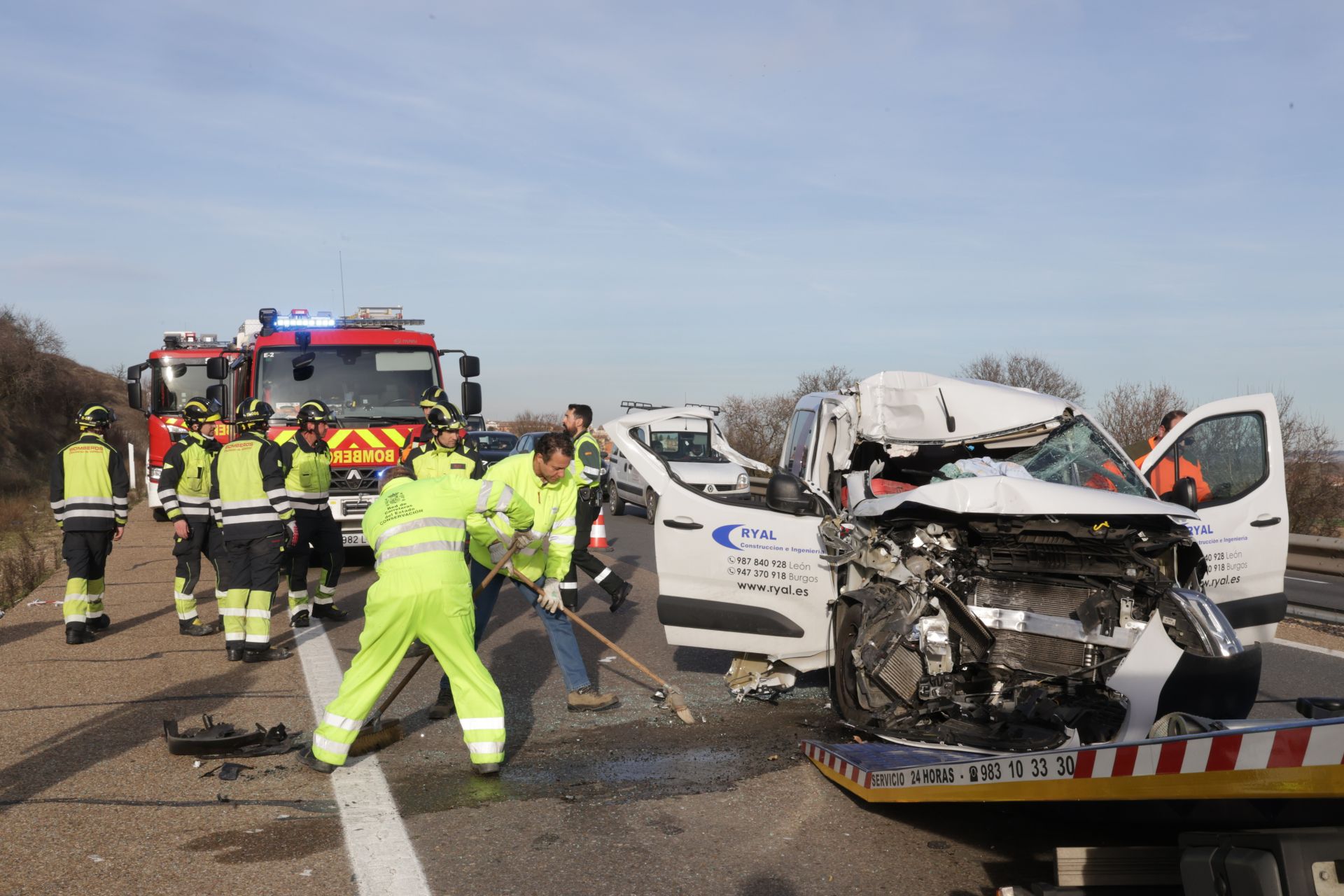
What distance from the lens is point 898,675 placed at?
5324 mm

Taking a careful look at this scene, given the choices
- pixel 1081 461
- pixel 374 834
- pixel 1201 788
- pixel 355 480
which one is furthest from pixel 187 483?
pixel 1201 788

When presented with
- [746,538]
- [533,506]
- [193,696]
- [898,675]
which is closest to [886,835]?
[898,675]

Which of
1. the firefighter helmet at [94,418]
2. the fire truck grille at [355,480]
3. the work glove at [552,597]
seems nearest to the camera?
the work glove at [552,597]

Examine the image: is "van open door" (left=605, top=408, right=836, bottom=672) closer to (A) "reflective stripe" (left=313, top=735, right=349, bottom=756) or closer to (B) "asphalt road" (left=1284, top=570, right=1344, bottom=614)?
(A) "reflective stripe" (left=313, top=735, right=349, bottom=756)

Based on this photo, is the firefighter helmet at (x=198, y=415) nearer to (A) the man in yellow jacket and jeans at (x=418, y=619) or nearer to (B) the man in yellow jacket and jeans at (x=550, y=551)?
(B) the man in yellow jacket and jeans at (x=550, y=551)

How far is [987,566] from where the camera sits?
528 centimetres

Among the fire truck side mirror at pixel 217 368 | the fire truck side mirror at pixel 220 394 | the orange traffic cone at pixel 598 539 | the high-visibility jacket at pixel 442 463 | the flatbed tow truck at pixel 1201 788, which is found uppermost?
the fire truck side mirror at pixel 217 368

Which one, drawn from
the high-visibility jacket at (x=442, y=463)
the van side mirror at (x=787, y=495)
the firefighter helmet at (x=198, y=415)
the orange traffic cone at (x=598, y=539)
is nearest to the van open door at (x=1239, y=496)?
the van side mirror at (x=787, y=495)

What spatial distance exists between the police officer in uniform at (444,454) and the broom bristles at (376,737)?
3.50 metres

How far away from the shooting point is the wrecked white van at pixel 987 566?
4852 millimetres

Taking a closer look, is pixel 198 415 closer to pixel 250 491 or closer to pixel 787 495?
pixel 250 491

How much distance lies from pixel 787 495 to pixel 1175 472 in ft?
8.28

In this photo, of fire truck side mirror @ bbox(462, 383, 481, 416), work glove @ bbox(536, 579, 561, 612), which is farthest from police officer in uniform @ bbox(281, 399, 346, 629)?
work glove @ bbox(536, 579, 561, 612)

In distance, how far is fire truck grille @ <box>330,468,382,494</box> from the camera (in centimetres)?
1223
